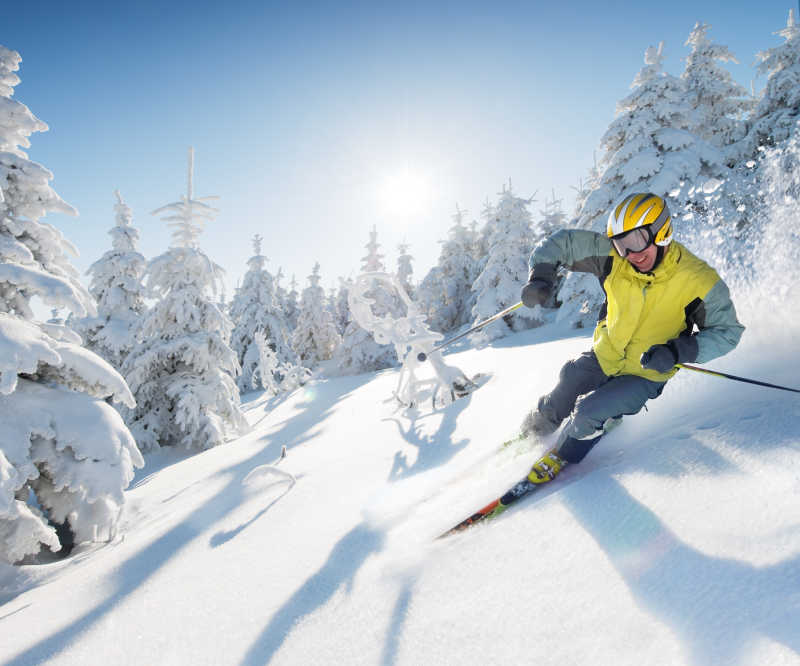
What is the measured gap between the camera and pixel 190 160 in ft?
43.1

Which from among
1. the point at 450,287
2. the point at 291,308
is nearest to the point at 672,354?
the point at 450,287

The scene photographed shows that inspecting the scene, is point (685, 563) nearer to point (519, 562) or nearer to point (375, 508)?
point (519, 562)

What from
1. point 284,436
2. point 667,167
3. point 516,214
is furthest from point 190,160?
point 516,214

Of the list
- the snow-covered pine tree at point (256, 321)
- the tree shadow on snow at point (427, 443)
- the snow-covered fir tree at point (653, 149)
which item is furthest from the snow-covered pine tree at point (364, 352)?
the tree shadow on snow at point (427, 443)

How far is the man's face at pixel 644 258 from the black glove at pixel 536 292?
745mm

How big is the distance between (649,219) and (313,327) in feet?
136

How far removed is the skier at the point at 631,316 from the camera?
2.50m

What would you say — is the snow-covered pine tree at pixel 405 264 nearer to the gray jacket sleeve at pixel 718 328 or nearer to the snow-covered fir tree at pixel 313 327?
the snow-covered fir tree at pixel 313 327

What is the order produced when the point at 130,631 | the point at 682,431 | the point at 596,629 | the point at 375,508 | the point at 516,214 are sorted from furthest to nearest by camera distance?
the point at 516,214 < the point at 375,508 < the point at 682,431 < the point at 130,631 < the point at 596,629

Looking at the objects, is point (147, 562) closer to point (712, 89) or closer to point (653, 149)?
point (653, 149)

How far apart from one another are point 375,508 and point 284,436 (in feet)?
19.2

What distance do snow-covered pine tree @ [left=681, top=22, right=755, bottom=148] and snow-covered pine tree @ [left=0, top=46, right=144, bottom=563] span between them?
81.5 feet

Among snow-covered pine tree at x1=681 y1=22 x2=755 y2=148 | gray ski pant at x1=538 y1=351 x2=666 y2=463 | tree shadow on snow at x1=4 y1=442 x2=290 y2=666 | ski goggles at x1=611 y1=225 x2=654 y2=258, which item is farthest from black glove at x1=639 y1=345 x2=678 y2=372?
snow-covered pine tree at x1=681 y1=22 x2=755 y2=148

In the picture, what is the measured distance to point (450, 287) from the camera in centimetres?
3606
